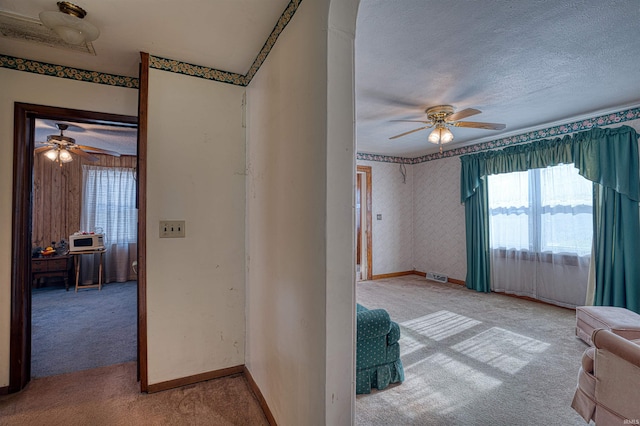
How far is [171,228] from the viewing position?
84.4 inches

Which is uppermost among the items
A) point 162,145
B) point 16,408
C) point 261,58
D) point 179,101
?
point 261,58

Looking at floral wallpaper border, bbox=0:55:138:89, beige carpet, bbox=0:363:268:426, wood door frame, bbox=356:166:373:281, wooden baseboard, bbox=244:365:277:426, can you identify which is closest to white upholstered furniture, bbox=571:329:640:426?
wooden baseboard, bbox=244:365:277:426

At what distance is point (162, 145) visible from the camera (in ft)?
6.96

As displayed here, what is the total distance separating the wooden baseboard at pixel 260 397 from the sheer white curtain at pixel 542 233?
411 cm

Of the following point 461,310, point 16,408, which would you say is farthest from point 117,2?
point 461,310

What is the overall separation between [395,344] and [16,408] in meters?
2.57

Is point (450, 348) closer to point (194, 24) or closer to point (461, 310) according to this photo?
point (461, 310)

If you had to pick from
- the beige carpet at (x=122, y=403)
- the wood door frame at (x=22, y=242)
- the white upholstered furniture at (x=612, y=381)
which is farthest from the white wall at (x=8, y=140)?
the white upholstered furniture at (x=612, y=381)

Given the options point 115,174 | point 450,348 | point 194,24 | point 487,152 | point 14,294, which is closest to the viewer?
point 194,24

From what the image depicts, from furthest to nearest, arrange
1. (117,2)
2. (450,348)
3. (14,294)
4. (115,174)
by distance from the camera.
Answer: (115,174)
(450,348)
(14,294)
(117,2)

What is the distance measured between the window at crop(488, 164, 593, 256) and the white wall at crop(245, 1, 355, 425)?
13.1 feet

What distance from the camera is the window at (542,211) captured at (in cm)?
369

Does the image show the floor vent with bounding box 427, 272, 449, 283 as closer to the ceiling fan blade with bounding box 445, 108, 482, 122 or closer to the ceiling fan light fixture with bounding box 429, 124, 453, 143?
the ceiling fan light fixture with bounding box 429, 124, 453, 143

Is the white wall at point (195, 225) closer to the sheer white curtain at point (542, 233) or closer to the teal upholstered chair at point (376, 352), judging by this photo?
the teal upholstered chair at point (376, 352)
